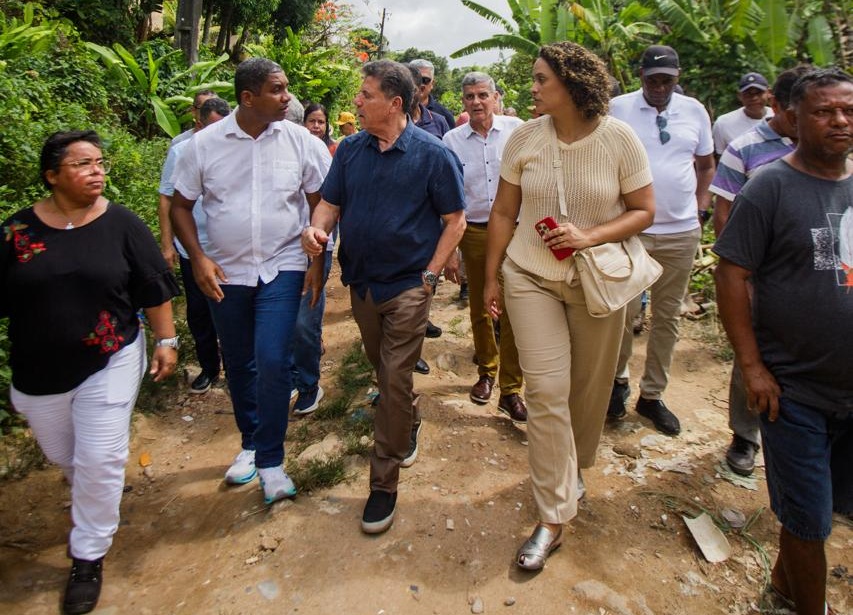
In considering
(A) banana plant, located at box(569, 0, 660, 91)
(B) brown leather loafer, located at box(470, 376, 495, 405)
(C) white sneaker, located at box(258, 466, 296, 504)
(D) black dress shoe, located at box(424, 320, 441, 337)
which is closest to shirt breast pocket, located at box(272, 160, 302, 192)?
(C) white sneaker, located at box(258, 466, 296, 504)

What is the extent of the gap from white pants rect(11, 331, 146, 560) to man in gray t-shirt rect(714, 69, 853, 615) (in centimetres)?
254

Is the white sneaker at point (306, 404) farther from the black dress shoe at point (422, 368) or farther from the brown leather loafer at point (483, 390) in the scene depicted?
the brown leather loafer at point (483, 390)

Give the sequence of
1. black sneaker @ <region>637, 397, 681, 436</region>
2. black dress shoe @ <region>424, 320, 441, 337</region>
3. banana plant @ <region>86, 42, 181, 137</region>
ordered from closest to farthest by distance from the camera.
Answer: black sneaker @ <region>637, 397, 681, 436</region> → black dress shoe @ <region>424, 320, 441, 337</region> → banana plant @ <region>86, 42, 181, 137</region>

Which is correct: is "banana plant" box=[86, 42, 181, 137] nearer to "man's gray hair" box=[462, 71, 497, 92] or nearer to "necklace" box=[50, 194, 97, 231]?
"man's gray hair" box=[462, 71, 497, 92]

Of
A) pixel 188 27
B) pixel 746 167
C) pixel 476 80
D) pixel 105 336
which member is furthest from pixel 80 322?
pixel 188 27

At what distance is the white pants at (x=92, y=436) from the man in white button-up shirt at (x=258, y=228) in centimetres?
64

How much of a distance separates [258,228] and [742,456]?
3063 mm

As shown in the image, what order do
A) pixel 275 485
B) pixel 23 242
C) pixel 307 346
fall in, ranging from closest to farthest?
pixel 23 242, pixel 275 485, pixel 307 346

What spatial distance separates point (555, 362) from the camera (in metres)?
2.77

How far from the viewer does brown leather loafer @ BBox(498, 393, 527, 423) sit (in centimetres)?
410

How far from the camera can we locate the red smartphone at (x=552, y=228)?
2680 mm

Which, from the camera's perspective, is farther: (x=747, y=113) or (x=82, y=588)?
(x=747, y=113)

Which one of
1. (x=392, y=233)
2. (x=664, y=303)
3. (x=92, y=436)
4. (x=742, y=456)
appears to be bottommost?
(x=742, y=456)

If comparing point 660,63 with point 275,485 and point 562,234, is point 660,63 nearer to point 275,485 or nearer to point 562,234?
point 562,234
